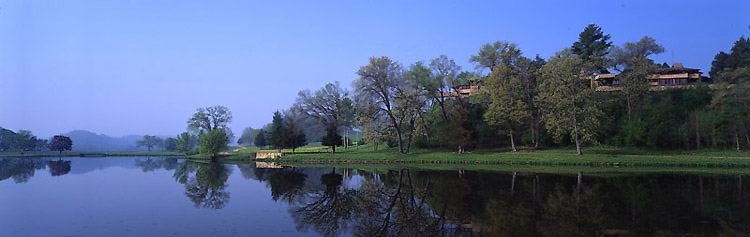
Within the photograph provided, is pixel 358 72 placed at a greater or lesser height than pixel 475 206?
greater

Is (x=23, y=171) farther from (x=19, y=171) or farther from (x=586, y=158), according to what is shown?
(x=586, y=158)

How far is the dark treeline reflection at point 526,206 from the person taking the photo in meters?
14.9

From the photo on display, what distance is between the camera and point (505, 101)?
53.1 metres

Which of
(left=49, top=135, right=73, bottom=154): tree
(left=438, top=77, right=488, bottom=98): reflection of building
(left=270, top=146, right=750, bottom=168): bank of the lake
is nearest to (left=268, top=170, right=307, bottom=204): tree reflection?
(left=270, top=146, right=750, bottom=168): bank of the lake

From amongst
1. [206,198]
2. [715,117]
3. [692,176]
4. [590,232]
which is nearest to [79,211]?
[206,198]

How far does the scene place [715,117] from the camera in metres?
50.7

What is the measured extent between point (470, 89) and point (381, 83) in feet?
121

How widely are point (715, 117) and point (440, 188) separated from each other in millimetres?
45558

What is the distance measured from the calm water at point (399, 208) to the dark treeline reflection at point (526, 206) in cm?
5

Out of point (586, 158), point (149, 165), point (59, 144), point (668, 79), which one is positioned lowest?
point (149, 165)

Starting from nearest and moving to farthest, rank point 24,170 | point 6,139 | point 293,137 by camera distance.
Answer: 1. point 24,170
2. point 293,137
3. point 6,139

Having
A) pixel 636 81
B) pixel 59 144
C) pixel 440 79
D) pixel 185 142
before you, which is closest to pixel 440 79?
pixel 440 79

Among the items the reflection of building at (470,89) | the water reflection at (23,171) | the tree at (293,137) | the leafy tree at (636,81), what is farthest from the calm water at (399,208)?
the tree at (293,137)

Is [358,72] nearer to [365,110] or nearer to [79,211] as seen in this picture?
[365,110]
